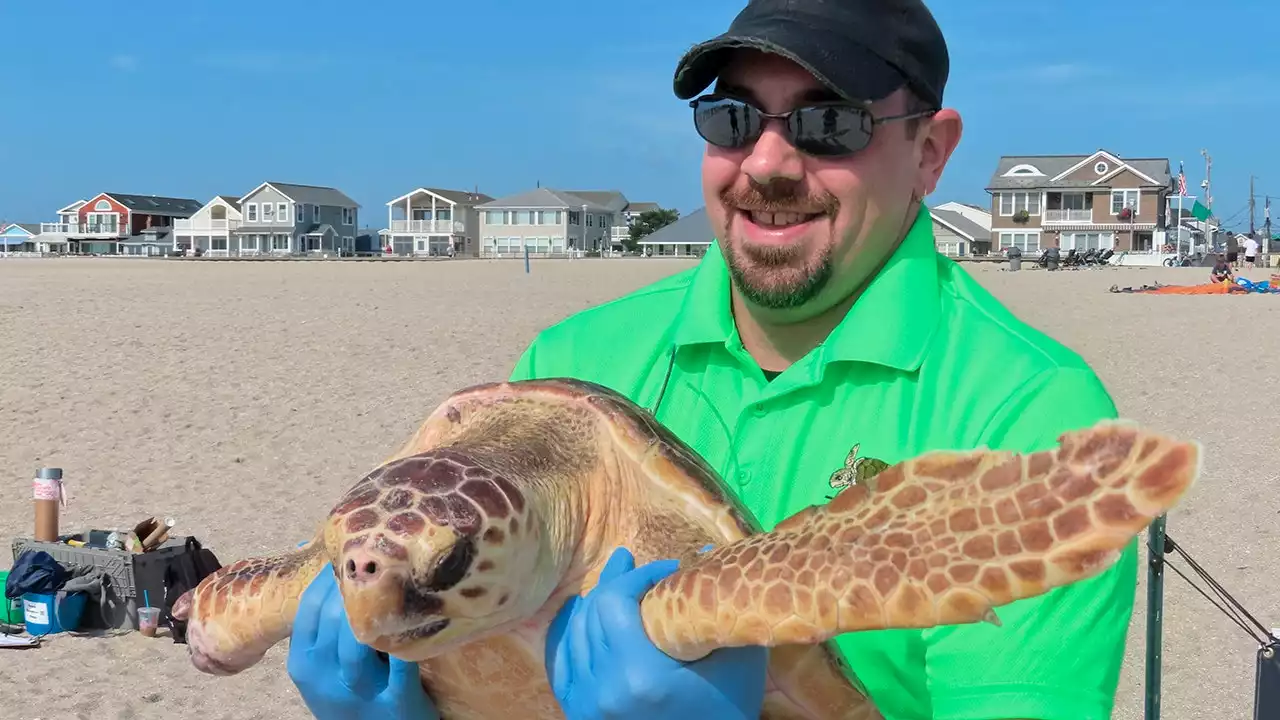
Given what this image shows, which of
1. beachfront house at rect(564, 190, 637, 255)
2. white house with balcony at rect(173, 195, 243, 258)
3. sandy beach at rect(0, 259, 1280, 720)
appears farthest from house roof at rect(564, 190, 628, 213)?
sandy beach at rect(0, 259, 1280, 720)

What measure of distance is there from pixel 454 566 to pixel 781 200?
879mm

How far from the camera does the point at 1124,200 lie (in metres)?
54.9

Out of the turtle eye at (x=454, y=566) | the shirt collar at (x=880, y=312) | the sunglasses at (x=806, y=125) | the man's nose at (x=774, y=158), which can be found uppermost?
the sunglasses at (x=806, y=125)

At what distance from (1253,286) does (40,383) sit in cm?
2316

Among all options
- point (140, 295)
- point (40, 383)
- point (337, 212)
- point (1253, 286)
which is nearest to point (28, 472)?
point (40, 383)

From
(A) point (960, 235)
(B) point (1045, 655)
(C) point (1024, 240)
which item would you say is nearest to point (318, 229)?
(A) point (960, 235)

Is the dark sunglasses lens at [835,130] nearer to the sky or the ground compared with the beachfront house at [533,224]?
nearer to the ground

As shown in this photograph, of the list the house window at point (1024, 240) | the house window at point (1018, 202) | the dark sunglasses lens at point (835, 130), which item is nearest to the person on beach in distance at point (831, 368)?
the dark sunglasses lens at point (835, 130)

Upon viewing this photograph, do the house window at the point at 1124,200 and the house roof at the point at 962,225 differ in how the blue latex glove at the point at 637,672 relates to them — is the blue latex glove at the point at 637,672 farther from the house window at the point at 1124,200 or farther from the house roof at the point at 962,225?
the house roof at the point at 962,225

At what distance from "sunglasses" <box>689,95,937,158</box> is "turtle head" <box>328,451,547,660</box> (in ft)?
2.57

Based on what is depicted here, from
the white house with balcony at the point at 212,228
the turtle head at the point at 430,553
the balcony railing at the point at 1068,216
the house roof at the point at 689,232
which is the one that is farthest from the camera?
the white house with balcony at the point at 212,228

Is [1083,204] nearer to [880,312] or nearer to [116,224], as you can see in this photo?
[880,312]

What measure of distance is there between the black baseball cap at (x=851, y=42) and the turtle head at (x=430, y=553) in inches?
33.8

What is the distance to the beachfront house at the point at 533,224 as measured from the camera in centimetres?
7075
